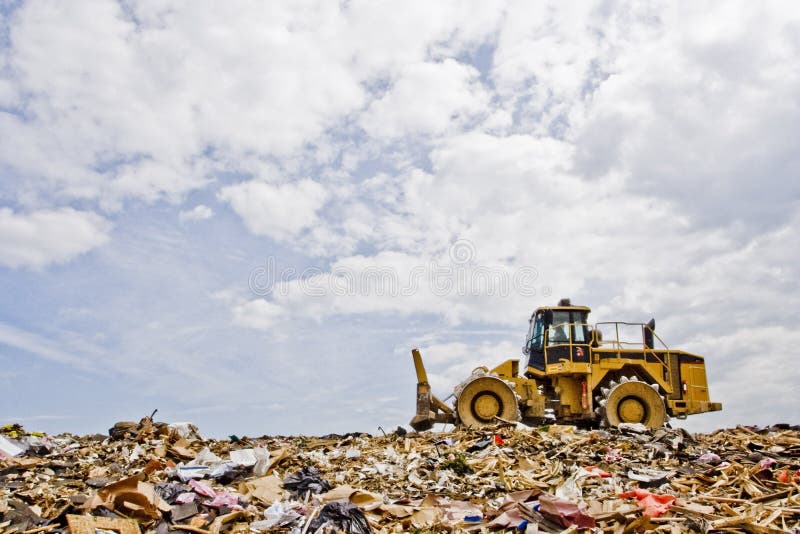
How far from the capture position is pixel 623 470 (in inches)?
414

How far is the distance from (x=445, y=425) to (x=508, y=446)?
3.61m

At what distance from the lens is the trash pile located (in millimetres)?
7211

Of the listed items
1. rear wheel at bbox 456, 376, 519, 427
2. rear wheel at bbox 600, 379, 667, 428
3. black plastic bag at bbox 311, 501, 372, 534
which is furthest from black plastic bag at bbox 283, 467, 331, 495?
rear wheel at bbox 600, 379, 667, 428

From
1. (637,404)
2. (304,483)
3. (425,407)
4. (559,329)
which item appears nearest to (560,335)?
(559,329)

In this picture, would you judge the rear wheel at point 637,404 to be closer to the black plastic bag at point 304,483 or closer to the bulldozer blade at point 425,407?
the bulldozer blade at point 425,407

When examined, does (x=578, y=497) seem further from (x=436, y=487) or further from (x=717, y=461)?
(x=717, y=461)

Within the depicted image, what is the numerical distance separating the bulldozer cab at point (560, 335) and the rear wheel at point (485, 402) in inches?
58.9

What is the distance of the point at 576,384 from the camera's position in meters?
16.3

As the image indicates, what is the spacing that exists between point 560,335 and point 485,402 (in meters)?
2.75

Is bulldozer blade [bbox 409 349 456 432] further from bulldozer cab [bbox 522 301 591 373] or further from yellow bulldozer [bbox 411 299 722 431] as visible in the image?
bulldozer cab [bbox 522 301 591 373]

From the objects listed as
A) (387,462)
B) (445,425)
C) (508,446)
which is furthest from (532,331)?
(387,462)

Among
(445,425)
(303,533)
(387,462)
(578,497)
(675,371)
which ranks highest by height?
(675,371)

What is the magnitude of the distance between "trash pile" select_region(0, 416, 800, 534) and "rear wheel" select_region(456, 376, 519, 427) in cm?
119

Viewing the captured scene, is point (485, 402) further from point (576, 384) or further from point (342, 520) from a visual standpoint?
point (342, 520)
